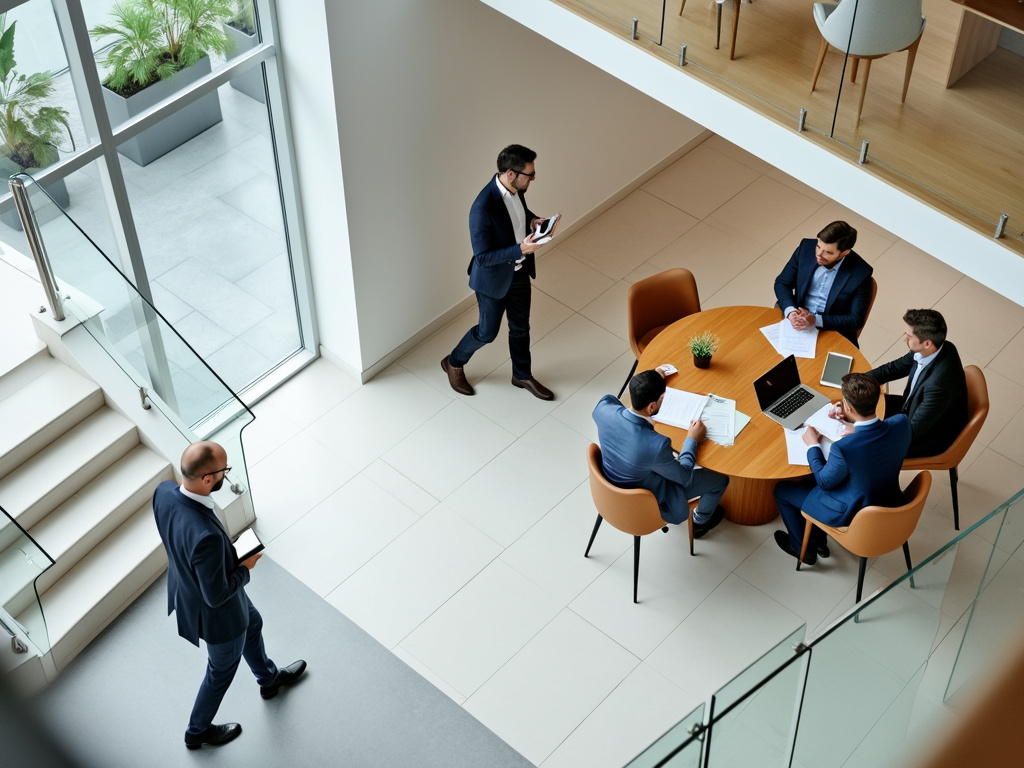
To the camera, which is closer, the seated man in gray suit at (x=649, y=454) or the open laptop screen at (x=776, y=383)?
the seated man in gray suit at (x=649, y=454)

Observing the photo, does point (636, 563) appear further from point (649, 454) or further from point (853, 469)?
point (853, 469)

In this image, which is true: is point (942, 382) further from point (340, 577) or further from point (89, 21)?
point (89, 21)

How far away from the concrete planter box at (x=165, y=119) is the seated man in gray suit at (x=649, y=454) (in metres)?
3.00

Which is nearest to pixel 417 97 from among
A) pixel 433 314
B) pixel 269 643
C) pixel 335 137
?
pixel 335 137

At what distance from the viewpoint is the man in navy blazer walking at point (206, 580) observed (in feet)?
14.7

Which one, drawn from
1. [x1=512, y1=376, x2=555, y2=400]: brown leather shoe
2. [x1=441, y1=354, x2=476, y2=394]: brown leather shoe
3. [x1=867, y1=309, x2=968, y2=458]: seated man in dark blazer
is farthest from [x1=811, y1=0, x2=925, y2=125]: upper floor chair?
[x1=441, y1=354, x2=476, y2=394]: brown leather shoe

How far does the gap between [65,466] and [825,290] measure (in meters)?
4.63

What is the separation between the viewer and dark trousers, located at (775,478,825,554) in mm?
5938

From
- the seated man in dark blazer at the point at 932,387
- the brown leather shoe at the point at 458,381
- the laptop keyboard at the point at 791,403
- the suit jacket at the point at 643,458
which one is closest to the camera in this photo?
the suit jacket at the point at 643,458

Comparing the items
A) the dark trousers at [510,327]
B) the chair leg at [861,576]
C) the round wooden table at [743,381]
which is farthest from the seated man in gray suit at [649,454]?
the dark trousers at [510,327]

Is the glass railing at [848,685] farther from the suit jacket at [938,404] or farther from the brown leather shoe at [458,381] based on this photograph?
the brown leather shoe at [458,381]

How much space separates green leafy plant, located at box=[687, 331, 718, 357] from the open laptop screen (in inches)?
13.3

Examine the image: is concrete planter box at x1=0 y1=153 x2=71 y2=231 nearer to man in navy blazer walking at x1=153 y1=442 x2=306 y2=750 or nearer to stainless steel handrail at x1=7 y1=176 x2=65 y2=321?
stainless steel handrail at x1=7 y1=176 x2=65 y2=321

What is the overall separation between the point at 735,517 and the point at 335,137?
11.2 feet
